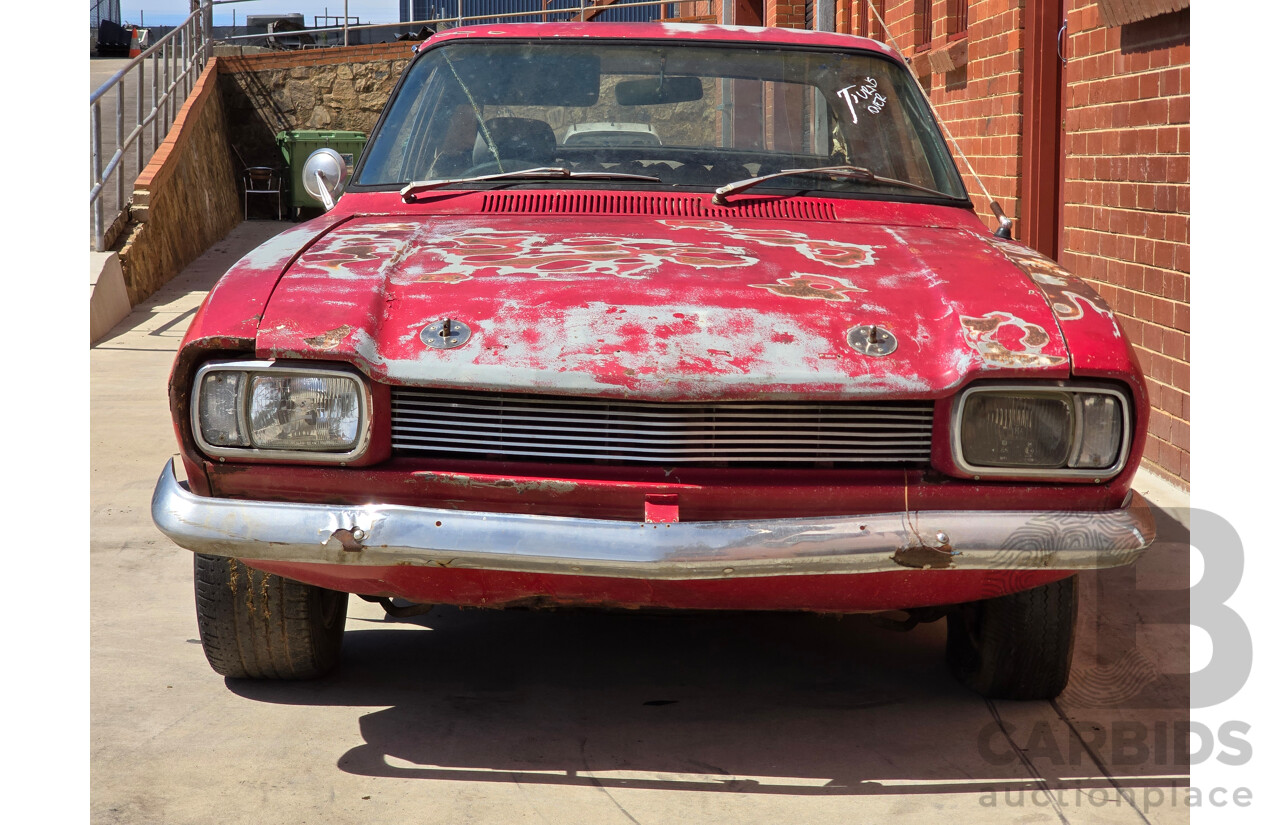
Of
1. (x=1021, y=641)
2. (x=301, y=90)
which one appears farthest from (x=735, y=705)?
(x=301, y=90)

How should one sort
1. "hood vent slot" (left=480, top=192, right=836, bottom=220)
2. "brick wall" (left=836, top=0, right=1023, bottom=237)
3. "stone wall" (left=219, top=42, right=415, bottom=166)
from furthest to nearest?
"stone wall" (left=219, top=42, right=415, bottom=166) < "brick wall" (left=836, top=0, right=1023, bottom=237) < "hood vent slot" (left=480, top=192, right=836, bottom=220)

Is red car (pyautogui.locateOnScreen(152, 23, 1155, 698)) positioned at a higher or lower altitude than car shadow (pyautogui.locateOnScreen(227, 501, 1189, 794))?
higher

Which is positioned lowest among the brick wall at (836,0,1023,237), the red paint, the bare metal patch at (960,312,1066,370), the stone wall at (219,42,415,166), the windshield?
the red paint

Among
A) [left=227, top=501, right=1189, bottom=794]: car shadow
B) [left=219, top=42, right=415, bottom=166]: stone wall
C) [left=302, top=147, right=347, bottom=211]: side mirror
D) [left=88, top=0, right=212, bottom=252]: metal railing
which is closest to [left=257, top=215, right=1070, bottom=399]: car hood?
[left=227, top=501, right=1189, bottom=794]: car shadow

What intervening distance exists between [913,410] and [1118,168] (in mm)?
3708

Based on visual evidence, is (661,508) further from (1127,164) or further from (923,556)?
(1127,164)

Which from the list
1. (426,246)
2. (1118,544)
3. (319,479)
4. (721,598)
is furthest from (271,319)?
(1118,544)

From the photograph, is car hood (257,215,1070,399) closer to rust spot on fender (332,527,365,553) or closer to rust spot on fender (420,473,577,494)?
rust spot on fender (420,473,577,494)

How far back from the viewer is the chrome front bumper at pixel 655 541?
257 centimetres

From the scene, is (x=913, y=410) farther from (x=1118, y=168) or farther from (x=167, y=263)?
(x=167, y=263)

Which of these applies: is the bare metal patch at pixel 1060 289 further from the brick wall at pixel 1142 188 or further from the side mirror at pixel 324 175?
the brick wall at pixel 1142 188

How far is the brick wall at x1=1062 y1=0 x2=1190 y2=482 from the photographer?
16.9 feet

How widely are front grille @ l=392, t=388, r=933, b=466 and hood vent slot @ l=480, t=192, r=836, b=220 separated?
40.4 inches

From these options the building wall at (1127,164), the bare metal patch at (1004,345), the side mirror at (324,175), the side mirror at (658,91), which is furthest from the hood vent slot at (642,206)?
the building wall at (1127,164)
